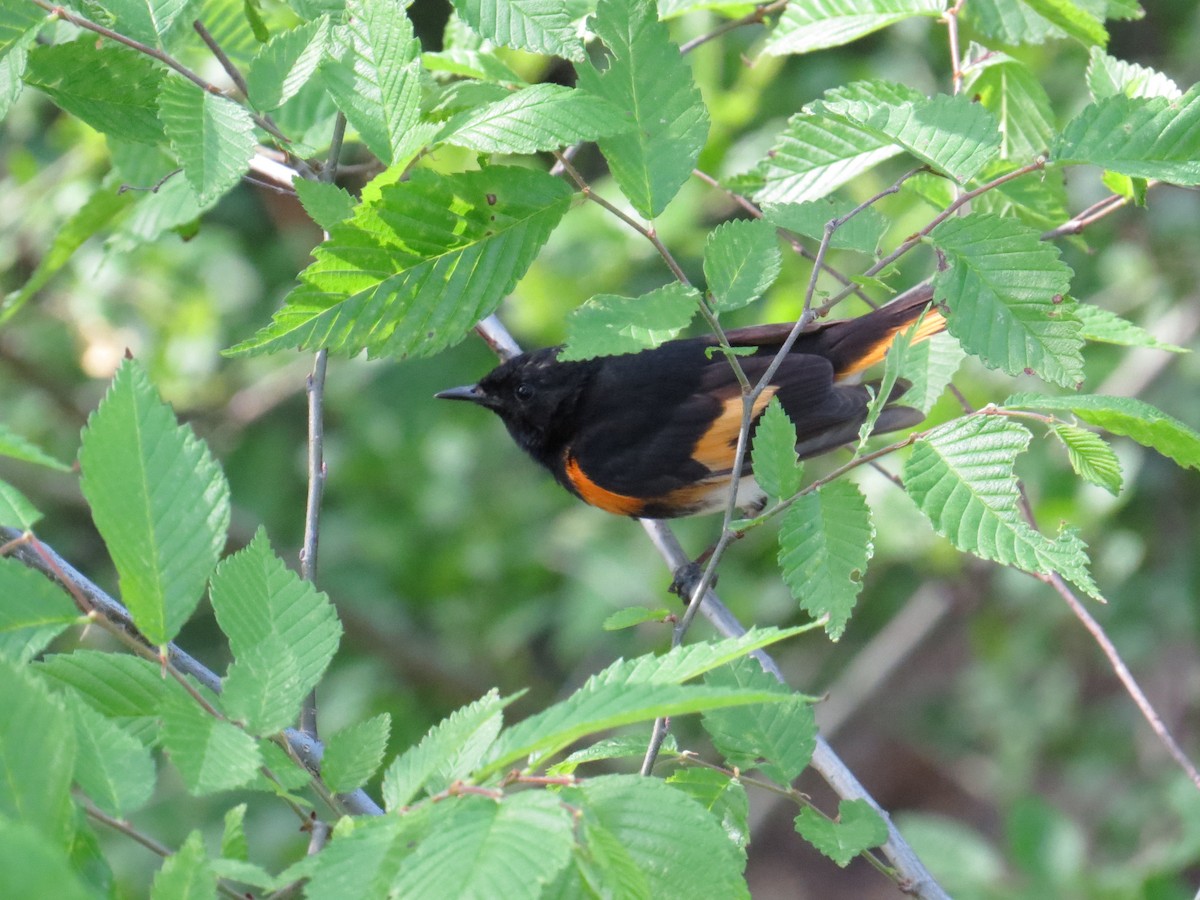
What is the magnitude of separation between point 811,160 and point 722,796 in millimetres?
1066

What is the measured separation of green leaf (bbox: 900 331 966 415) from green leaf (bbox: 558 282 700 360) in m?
0.53

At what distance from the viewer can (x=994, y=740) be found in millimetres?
6637

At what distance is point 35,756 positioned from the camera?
105 cm

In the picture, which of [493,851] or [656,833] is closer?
[493,851]

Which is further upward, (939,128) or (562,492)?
(939,128)

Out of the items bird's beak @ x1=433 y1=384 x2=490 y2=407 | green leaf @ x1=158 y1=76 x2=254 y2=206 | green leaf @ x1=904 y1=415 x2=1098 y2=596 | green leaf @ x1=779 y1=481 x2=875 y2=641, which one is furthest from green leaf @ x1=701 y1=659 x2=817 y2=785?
bird's beak @ x1=433 y1=384 x2=490 y2=407

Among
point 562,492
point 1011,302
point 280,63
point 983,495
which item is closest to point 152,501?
point 280,63

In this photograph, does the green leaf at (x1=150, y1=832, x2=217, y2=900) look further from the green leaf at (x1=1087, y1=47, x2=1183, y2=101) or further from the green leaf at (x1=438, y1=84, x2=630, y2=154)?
the green leaf at (x1=1087, y1=47, x2=1183, y2=101)

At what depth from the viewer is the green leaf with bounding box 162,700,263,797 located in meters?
1.18

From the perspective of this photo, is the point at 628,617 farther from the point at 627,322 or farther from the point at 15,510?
the point at 15,510

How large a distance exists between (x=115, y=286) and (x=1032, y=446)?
13.3 ft

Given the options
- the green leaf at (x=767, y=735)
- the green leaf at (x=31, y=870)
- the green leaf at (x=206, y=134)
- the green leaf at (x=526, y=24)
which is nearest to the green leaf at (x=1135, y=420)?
the green leaf at (x=767, y=735)

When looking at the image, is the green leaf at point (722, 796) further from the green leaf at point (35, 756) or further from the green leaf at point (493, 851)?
the green leaf at point (35, 756)

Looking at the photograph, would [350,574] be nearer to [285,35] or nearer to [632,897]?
[285,35]
